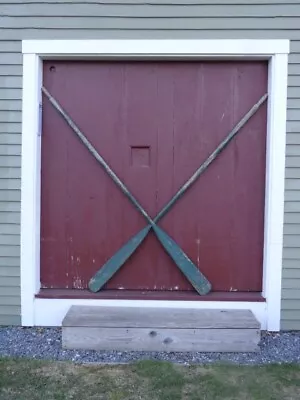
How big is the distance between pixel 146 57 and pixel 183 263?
1.59 metres

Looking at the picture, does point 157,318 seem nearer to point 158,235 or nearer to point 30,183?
point 158,235

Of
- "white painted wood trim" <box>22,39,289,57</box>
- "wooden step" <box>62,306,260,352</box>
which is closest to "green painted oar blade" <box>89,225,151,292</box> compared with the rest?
"wooden step" <box>62,306,260,352</box>

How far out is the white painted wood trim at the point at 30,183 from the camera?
380 cm

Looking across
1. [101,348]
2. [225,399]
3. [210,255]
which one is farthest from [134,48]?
[225,399]

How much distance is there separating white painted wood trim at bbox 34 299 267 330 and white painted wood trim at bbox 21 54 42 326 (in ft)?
0.28

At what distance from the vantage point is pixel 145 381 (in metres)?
3.09

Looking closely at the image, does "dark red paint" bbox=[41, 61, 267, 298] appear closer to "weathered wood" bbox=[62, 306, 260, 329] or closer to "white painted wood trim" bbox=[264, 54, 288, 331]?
"white painted wood trim" bbox=[264, 54, 288, 331]

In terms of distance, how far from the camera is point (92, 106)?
395 cm

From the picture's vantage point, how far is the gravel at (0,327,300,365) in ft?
11.1

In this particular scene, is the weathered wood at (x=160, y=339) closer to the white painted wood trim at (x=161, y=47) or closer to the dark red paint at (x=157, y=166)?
the dark red paint at (x=157, y=166)

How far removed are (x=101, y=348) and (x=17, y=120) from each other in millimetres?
1777

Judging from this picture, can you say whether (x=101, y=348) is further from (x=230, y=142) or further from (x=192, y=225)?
(x=230, y=142)

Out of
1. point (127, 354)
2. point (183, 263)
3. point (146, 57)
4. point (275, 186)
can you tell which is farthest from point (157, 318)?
point (146, 57)
